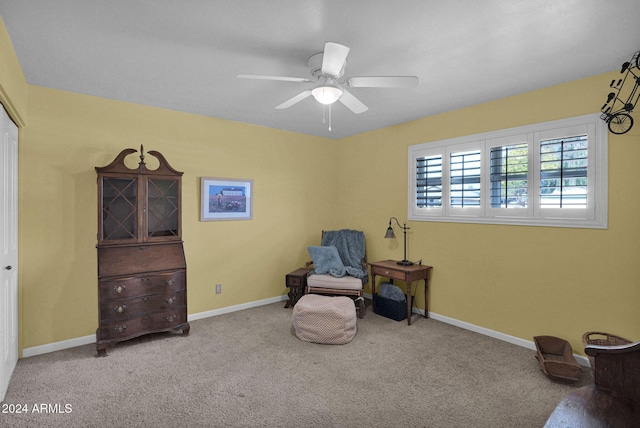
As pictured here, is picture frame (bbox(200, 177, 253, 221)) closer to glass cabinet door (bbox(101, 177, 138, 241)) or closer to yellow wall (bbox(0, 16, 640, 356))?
yellow wall (bbox(0, 16, 640, 356))

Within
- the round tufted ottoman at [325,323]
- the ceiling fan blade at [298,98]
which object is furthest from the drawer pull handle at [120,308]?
the ceiling fan blade at [298,98]

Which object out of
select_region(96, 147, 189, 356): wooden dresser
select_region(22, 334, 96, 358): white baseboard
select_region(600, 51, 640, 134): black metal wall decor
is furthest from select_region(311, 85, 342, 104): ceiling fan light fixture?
select_region(22, 334, 96, 358): white baseboard

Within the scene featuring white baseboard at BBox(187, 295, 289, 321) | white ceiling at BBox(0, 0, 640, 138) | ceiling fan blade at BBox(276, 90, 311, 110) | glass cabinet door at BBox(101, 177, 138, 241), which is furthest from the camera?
white baseboard at BBox(187, 295, 289, 321)

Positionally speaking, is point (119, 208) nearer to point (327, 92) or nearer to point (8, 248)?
point (8, 248)

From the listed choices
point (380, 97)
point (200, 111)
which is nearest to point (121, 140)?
point (200, 111)

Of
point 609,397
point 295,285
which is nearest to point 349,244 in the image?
point 295,285

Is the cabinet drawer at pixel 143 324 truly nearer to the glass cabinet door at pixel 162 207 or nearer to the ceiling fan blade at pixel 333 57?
the glass cabinet door at pixel 162 207

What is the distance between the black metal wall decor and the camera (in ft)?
8.23

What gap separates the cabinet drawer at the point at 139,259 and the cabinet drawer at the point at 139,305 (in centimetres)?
27

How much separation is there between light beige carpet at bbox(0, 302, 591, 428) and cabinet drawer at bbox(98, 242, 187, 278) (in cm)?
76

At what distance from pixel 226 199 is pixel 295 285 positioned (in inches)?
57.4

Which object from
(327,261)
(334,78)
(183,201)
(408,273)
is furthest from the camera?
(327,261)

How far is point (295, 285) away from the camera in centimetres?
431

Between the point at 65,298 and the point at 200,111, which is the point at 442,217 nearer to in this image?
the point at 200,111
